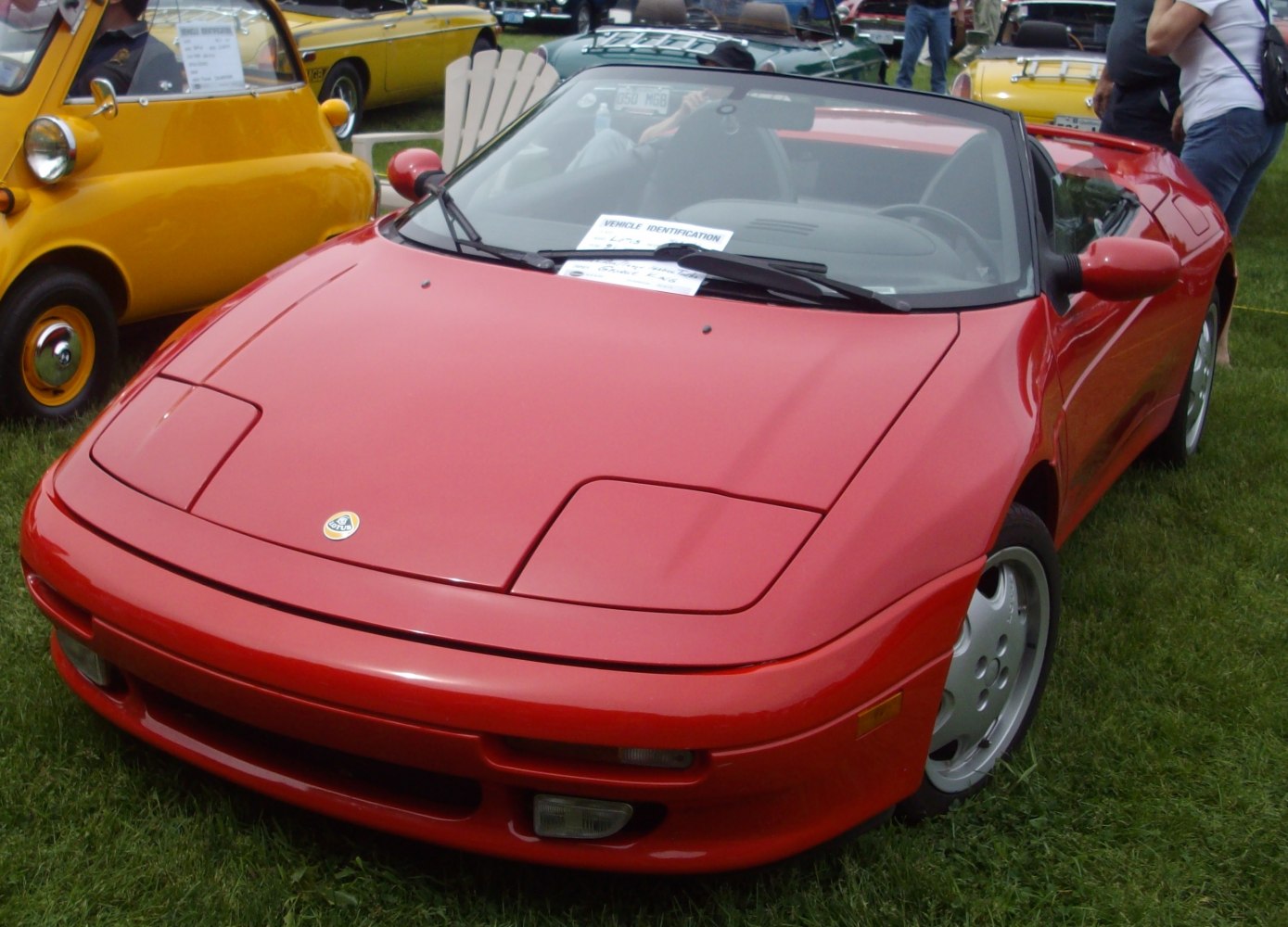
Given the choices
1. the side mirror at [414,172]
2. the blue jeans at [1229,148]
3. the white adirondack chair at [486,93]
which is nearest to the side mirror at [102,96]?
the side mirror at [414,172]

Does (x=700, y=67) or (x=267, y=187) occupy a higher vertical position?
(x=700, y=67)

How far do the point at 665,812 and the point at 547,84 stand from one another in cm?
626

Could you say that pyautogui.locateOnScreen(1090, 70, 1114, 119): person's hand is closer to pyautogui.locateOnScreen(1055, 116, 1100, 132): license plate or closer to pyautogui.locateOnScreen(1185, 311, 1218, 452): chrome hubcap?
pyautogui.locateOnScreen(1185, 311, 1218, 452): chrome hubcap

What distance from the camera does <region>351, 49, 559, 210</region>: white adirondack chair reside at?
7621 millimetres

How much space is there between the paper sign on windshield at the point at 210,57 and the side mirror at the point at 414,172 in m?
1.51

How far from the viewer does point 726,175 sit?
3168mm

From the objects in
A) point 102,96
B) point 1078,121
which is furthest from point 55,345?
point 1078,121

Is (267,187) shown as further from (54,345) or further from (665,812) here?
(665,812)

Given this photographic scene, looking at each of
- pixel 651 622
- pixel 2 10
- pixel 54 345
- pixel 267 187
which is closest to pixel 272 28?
pixel 267 187

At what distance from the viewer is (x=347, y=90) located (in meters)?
10.6

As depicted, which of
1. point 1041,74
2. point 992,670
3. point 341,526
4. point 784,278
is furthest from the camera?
point 1041,74

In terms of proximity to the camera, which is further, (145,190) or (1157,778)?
(145,190)

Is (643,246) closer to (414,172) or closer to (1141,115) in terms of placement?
(414,172)

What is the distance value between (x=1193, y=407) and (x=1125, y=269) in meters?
1.80
